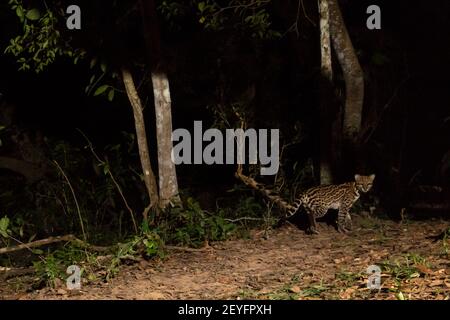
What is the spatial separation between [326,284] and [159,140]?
3838 millimetres

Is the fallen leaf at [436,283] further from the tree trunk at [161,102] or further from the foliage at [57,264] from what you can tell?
the tree trunk at [161,102]

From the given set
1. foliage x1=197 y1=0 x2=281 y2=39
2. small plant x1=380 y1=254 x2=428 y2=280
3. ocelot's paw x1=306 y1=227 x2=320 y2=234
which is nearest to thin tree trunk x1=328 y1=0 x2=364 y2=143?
foliage x1=197 y1=0 x2=281 y2=39

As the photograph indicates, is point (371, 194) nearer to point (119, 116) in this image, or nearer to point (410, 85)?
point (410, 85)

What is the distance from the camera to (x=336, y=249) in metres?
8.13

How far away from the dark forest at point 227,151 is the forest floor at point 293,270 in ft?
0.12

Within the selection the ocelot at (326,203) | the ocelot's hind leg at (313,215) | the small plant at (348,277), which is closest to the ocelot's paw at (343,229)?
the ocelot at (326,203)

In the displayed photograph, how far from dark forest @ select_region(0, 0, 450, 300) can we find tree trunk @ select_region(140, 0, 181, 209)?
0.07 feet

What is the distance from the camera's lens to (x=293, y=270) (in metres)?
7.37

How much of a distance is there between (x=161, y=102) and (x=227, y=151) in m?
3.13

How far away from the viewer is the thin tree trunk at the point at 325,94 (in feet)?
30.5

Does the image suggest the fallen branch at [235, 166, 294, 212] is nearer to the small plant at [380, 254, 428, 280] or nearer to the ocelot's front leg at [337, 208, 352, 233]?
the ocelot's front leg at [337, 208, 352, 233]

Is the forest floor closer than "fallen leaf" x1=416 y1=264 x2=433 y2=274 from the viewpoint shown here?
Yes

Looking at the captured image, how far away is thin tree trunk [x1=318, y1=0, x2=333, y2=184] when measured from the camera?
9289 mm
